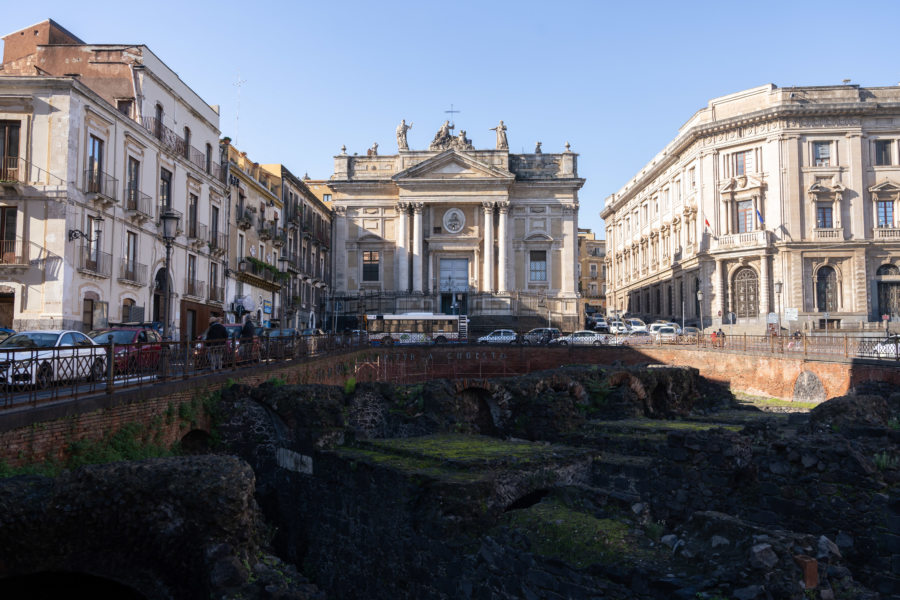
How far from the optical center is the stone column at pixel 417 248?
55062mm

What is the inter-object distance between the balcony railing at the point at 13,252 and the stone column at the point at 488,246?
36.1 m

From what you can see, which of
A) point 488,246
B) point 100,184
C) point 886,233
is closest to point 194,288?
point 100,184

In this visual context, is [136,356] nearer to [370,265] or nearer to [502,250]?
[502,250]

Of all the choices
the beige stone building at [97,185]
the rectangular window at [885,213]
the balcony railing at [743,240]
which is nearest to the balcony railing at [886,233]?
the rectangular window at [885,213]

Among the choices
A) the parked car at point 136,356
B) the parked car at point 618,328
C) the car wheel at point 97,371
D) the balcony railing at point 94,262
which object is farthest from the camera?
the parked car at point 618,328

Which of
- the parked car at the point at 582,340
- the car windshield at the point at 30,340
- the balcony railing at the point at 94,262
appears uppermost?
the balcony railing at the point at 94,262

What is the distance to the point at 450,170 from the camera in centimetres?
5428

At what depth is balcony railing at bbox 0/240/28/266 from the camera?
74.4 ft

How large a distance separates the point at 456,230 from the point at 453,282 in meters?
4.39

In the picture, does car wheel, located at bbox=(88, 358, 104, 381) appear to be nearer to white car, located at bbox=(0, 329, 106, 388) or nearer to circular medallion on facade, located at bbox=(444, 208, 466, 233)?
white car, located at bbox=(0, 329, 106, 388)

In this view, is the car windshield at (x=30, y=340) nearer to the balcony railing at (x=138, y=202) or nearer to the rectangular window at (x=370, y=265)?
the balcony railing at (x=138, y=202)

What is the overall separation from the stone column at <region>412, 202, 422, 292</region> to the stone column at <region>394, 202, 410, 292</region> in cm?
61

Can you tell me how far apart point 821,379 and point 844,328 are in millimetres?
21205

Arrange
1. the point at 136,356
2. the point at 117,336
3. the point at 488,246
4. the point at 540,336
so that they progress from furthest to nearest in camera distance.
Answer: the point at 488,246
the point at 540,336
the point at 117,336
the point at 136,356
